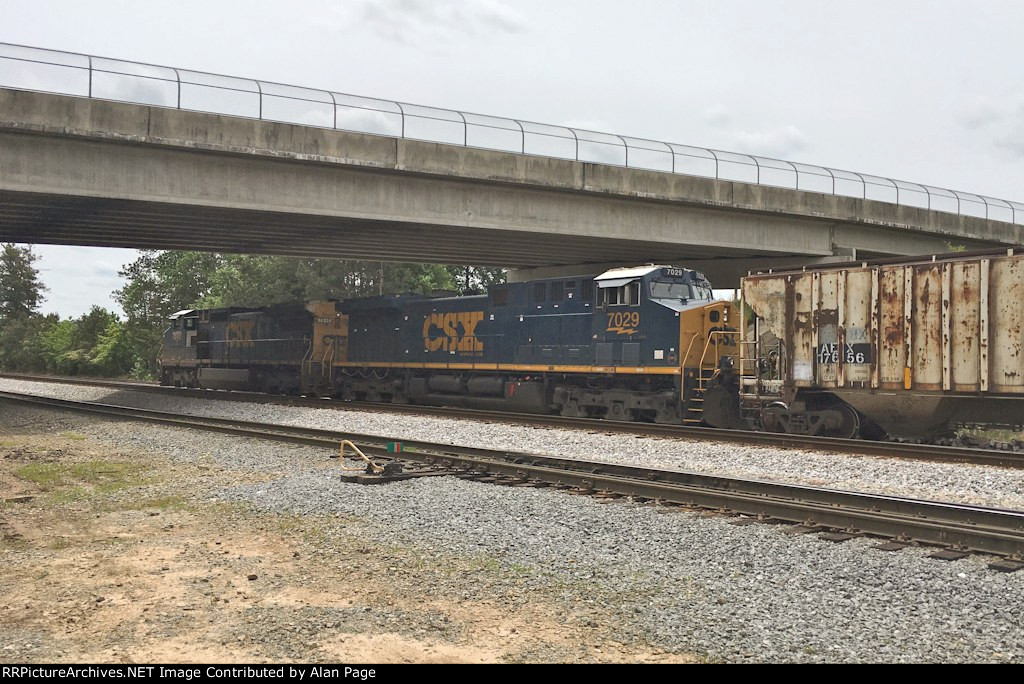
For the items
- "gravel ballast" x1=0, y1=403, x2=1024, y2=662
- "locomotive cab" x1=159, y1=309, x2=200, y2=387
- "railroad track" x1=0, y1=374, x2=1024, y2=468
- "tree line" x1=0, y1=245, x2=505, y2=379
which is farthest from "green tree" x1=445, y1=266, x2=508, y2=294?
"gravel ballast" x1=0, y1=403, x2=1024, y2=662

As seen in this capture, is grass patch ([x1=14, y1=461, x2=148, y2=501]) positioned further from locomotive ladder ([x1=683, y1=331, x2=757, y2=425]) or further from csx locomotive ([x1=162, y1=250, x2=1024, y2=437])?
locomotive ladder ([x1=683, y1=331, x2=757, y2=425])

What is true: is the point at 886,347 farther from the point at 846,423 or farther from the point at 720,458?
the point at 720,458

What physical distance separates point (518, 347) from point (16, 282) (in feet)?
249

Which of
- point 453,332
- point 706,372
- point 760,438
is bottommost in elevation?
point 760,438

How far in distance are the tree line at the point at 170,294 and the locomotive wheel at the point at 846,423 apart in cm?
3519

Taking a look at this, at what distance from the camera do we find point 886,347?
15836mm

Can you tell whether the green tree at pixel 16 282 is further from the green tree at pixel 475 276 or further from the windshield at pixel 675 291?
the windshield at pixel 675 291

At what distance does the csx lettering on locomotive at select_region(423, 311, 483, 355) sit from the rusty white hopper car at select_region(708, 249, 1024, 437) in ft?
26.6

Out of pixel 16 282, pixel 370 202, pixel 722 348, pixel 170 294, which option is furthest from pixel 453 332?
pixel 16 282

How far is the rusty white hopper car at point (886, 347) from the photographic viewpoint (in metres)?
14.5

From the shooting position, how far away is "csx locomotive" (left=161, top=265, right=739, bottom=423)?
63.9ft

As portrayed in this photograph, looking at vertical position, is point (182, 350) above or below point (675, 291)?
below

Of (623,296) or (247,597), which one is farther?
(623,296)
